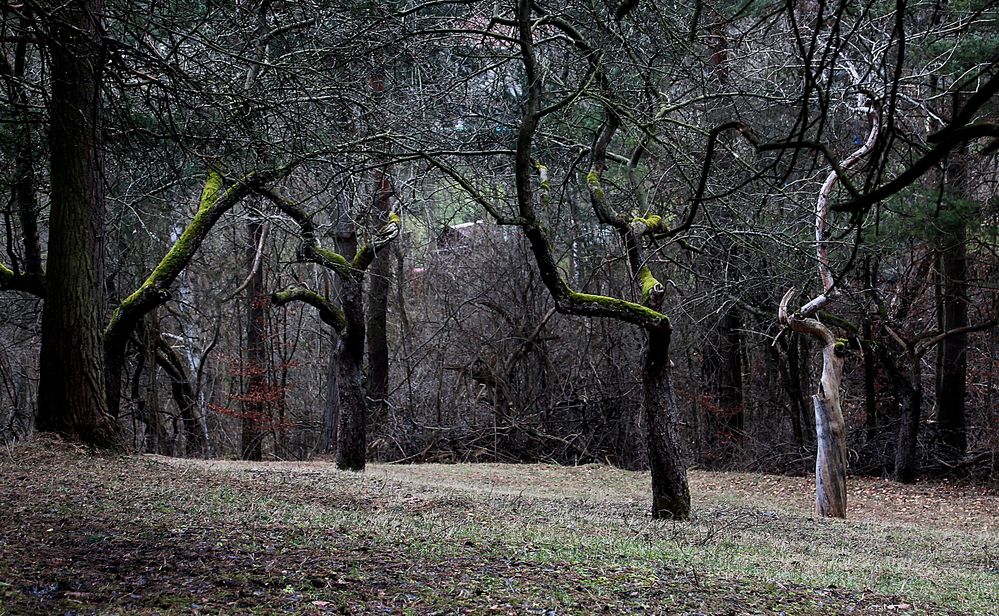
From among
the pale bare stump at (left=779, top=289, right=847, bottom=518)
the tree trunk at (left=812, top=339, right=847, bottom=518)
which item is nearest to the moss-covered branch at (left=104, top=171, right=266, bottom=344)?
the pale bare stump at (left=779, top=289, right=847, bottom=518)

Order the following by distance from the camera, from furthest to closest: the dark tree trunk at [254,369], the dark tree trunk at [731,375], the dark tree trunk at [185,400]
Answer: the dark tree trunk at [254,369]
the dark tree trunk at [731,375]
the dark tree trunk at [185,400]

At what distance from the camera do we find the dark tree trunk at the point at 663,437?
8.73 metres

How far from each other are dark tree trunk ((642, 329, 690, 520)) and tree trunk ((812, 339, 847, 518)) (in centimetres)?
345

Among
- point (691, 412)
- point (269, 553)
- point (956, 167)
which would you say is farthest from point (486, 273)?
point (269, 553)

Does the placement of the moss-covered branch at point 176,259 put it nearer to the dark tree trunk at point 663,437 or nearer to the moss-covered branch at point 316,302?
the moss-covered branch at point 316,302

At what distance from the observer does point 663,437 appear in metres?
8.73

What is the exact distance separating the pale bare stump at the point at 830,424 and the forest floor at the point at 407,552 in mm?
747

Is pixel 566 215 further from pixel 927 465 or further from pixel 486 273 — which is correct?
pixel 927 465

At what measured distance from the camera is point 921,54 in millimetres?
11773

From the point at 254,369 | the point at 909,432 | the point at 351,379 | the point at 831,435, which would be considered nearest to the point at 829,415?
the point at 831,435

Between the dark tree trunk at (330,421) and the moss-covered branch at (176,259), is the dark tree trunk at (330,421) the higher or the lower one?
the lower one

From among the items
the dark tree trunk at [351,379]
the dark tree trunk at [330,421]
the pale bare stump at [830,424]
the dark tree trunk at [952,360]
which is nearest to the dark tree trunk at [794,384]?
the dark tree trunk at [952,360]

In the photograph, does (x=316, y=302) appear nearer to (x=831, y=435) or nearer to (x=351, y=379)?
(x=351, y=379)

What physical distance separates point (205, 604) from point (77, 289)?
658 cm
